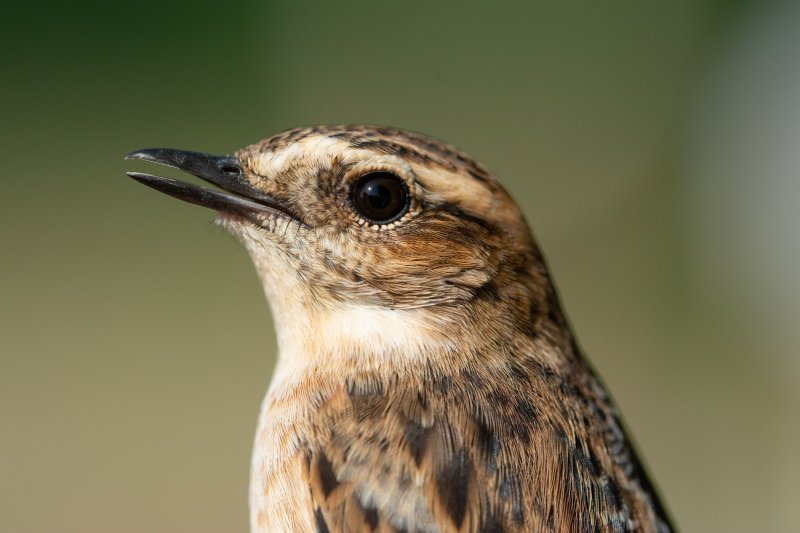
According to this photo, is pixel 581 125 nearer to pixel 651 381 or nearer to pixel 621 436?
pixel 651 381

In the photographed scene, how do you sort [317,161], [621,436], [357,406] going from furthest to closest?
[621,436]
[317,161]
[357,406]

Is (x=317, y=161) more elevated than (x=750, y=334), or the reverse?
(x=317, y=161)

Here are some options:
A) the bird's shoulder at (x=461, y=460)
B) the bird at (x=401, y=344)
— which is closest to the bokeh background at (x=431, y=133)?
the bird at (x=401, y=344)

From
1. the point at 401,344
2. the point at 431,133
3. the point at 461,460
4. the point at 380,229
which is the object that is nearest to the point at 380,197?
the point at 380,229

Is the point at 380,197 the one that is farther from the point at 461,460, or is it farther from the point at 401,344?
the point at 461,460

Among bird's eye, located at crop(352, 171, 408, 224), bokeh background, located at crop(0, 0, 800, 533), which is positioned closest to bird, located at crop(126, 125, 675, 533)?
bird's eye, located at crop(352, 171, 408, 224)

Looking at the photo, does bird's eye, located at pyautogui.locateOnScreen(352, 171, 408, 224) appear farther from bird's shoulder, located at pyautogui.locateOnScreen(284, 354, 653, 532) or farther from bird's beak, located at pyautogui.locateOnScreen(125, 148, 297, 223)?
bird's shoulder, located at pyautogui.locateOnScreen(284, 354, 653, 532)

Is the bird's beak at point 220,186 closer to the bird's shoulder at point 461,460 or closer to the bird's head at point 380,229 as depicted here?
the bird's head at point 380,229

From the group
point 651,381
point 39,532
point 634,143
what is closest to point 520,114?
point 634,143
